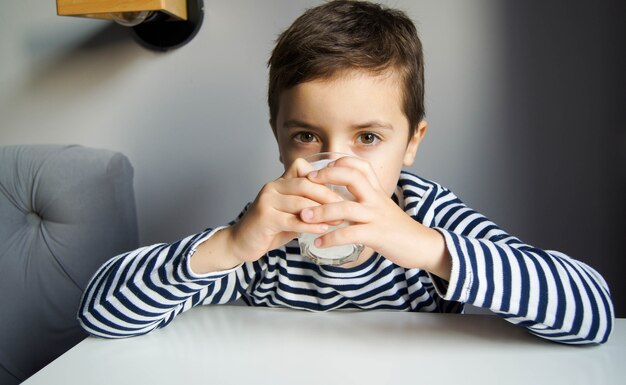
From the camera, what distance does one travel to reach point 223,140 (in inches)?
47.9

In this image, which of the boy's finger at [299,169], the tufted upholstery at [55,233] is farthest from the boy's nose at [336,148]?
the tufted upholstery at [55,233]

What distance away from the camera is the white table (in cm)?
53

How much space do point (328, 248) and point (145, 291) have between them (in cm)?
27

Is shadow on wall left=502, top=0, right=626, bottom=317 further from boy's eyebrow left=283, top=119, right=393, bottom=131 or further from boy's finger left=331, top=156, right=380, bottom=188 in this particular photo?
boy's finger left=331, top=156, right=380, bottom=188

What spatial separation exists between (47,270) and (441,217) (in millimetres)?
879

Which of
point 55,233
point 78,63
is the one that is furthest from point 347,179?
point 78,63

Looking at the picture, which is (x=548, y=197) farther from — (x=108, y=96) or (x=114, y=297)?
(x=108, y=96)

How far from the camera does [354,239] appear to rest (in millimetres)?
565

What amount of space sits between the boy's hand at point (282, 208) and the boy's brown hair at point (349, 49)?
0.65 feet

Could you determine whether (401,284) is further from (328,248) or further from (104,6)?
(104,6)

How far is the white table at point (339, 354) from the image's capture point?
53cm

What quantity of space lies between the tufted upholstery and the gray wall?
0.16 m

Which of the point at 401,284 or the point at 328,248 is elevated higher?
the point at 328,248

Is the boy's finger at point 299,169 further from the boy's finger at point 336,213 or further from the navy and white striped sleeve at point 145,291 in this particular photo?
the navy and white striped sleeve at point 145,291
